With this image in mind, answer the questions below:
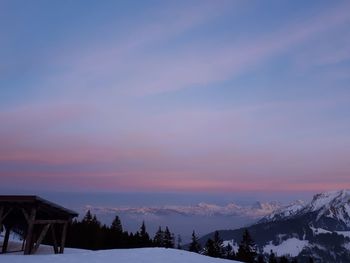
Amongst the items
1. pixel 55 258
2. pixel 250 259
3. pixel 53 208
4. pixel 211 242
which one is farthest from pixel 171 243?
pixel 55 258

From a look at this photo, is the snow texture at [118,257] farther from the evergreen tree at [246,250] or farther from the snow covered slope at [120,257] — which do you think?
the evergreen tree at [246,250]

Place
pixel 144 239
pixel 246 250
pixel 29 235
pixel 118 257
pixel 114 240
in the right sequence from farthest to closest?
pixel 246 250 → pixel 144 239 → pixel 114 240 → pixel 29 235 → pixel 118 257

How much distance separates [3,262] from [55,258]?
2.59m

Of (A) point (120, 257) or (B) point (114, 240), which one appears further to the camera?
(B) point (114, 240)

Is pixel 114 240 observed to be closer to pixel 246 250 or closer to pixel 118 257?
pixel 246 250

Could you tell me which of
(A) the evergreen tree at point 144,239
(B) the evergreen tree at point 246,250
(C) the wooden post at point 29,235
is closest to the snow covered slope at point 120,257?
(C) the wooden post at point 29,235

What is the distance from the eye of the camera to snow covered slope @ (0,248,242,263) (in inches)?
858

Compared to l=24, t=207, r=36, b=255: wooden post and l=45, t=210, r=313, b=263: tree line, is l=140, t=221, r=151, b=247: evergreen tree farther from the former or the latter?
l=24, t=207, r=36, b=255: wooden post

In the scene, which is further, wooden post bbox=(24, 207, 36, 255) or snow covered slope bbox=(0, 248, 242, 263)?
wooden post bbox=(24, 207, 36, 255)

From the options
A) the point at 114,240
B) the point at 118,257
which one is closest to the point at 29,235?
the point at 118,257

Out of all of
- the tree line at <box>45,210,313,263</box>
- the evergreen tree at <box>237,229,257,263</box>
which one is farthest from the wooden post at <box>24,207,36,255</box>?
the evergreen tree at <box>237,229,257,263</box>

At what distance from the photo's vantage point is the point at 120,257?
2355cm

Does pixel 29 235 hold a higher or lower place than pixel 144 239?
lower

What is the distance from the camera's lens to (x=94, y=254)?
24.0 m
